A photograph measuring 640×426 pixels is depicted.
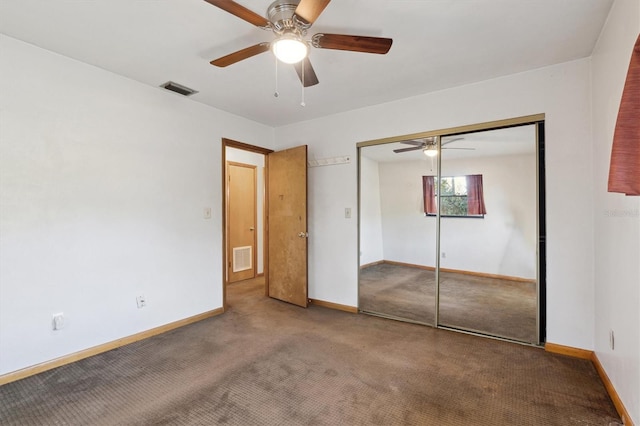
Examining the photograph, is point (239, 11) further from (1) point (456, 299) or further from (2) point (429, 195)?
(1) point (456, 299)

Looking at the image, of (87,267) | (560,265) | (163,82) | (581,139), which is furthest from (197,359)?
(581,139)

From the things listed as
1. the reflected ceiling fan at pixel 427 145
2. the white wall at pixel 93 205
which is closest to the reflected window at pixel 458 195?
the reflected ceiling fan at pixel 427 145

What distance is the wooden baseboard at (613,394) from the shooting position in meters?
1.65

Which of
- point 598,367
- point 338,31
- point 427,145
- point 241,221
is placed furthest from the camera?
point 241,221

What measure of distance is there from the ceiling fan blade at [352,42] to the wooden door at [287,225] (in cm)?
201

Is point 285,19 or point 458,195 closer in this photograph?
point 285,19

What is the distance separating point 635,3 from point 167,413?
3.41 metres

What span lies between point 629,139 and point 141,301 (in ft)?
11.9

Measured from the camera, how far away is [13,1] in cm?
179

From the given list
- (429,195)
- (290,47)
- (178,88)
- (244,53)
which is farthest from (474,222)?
(178,88)

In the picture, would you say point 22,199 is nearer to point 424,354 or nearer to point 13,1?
point 13,1

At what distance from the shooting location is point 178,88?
301 centimetres

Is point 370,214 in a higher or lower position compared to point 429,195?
lower

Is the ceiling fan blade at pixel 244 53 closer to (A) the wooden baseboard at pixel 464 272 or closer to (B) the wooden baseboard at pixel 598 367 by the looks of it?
(A) the wooden baseboard at pixel 464 272
